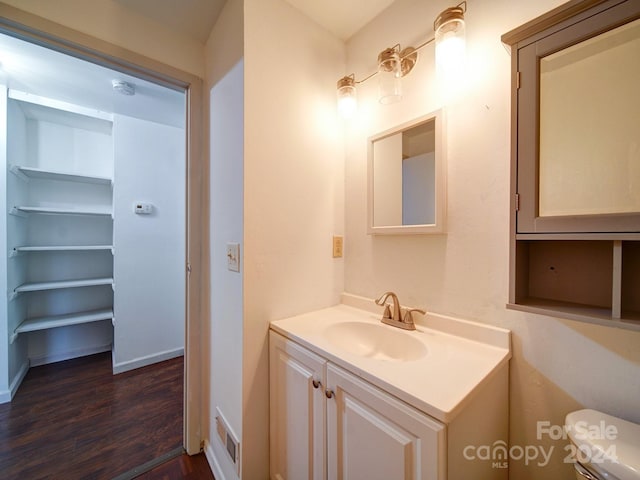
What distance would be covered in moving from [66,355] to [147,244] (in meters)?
1.41

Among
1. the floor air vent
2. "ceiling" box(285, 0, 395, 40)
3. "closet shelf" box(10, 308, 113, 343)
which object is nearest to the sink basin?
the floor air vent

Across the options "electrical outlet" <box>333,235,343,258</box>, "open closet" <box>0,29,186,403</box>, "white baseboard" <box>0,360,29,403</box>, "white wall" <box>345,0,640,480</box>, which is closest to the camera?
"white wall" <box>345,0,640,480</box>

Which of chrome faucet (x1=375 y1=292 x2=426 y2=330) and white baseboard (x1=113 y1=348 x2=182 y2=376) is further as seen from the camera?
white baseboard (x1=113 y1=348 x2=182 y2=376)

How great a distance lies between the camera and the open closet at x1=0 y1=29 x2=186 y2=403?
1936 millimetres

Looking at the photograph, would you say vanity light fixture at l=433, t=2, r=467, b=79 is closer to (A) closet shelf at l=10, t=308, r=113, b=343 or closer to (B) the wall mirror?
(B) the wall mirror

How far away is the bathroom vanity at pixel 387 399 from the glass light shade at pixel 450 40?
103 centimetres

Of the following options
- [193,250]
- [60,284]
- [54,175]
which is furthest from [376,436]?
[54,175]

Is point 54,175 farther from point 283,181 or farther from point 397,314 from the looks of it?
point 397,314

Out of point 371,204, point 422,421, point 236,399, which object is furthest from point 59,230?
point 422,421

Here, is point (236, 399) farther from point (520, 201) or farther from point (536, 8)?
point (536, 8)

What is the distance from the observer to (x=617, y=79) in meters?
0.61

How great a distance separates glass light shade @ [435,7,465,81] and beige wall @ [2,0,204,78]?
1294 millimetres

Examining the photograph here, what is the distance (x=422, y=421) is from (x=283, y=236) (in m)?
0.88

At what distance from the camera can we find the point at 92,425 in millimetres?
1621
